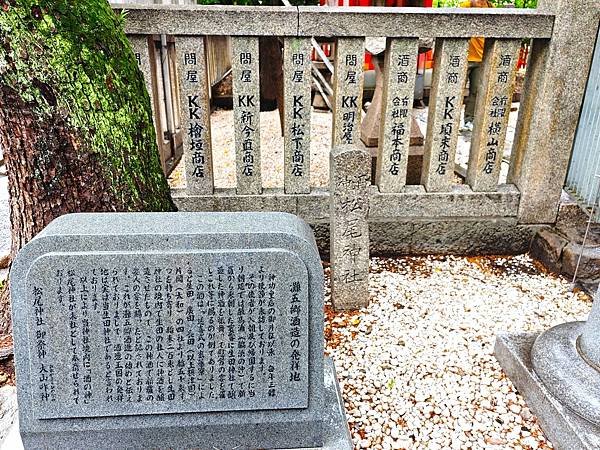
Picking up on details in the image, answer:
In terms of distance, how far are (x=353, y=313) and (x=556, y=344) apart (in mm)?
1623

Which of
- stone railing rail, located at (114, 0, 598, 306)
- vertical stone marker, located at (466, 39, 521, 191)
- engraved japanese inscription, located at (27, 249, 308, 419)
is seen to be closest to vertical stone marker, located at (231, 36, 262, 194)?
stone railing rail, located at (114, 0, 598, 306)

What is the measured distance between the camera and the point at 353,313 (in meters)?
4.49

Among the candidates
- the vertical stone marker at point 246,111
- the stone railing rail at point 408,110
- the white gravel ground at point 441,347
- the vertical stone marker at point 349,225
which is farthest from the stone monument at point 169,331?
the vertical stone marker at point 246,111

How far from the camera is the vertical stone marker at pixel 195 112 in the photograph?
457 cm

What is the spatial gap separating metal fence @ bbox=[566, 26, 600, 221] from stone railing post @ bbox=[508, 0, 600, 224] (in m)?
0.16

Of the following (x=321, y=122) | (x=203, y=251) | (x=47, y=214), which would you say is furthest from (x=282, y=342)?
(x=321, y=122)

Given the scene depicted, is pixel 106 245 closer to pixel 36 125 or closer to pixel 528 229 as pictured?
pixel 36 125

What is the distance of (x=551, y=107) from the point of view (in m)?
4.94

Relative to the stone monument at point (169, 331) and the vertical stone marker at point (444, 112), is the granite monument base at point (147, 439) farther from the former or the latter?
the vertical stone marker at point (444, 112)

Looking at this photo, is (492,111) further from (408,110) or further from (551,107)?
(408,110)

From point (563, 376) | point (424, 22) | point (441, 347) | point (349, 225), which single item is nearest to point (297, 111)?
point (349, 225)

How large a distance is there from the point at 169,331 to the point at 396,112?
3304mm

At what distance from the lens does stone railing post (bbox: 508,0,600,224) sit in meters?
4.70

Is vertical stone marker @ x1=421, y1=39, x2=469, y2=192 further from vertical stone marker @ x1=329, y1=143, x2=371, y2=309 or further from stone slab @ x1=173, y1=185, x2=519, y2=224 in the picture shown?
vertical stone marker @ x1=329, y1=143, x2=371, y2=309
